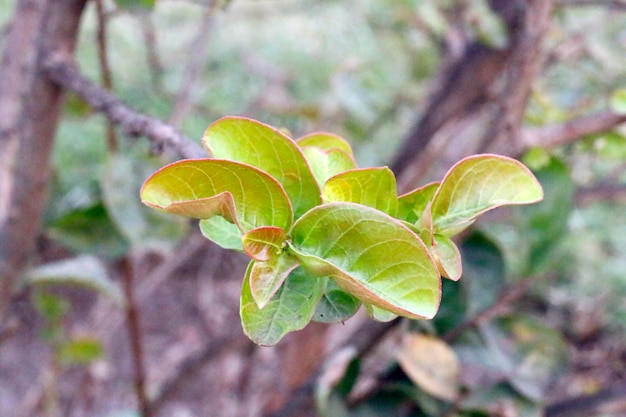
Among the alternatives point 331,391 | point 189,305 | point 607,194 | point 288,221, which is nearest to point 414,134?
point 607,194

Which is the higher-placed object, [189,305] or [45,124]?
[45,124]

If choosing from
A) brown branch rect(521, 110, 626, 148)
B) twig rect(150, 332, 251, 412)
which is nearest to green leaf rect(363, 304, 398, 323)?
brown branch rect(521, 110, 626, 148)

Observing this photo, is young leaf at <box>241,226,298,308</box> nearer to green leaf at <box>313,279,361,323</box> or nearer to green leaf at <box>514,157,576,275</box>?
green leaf at <box>313,279,361,323</box>

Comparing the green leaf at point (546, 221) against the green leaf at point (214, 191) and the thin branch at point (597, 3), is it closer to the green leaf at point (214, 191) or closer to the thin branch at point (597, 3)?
the thin branch at point (597, 3)

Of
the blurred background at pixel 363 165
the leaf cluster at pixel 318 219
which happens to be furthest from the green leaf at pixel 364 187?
the blurred background at pixel 363 165

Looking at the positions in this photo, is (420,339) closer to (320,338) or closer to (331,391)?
(331,391)

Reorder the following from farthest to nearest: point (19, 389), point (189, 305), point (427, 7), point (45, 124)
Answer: point (189, 305) < point (19, 389) < point (427, 7) < point (45, 124)
